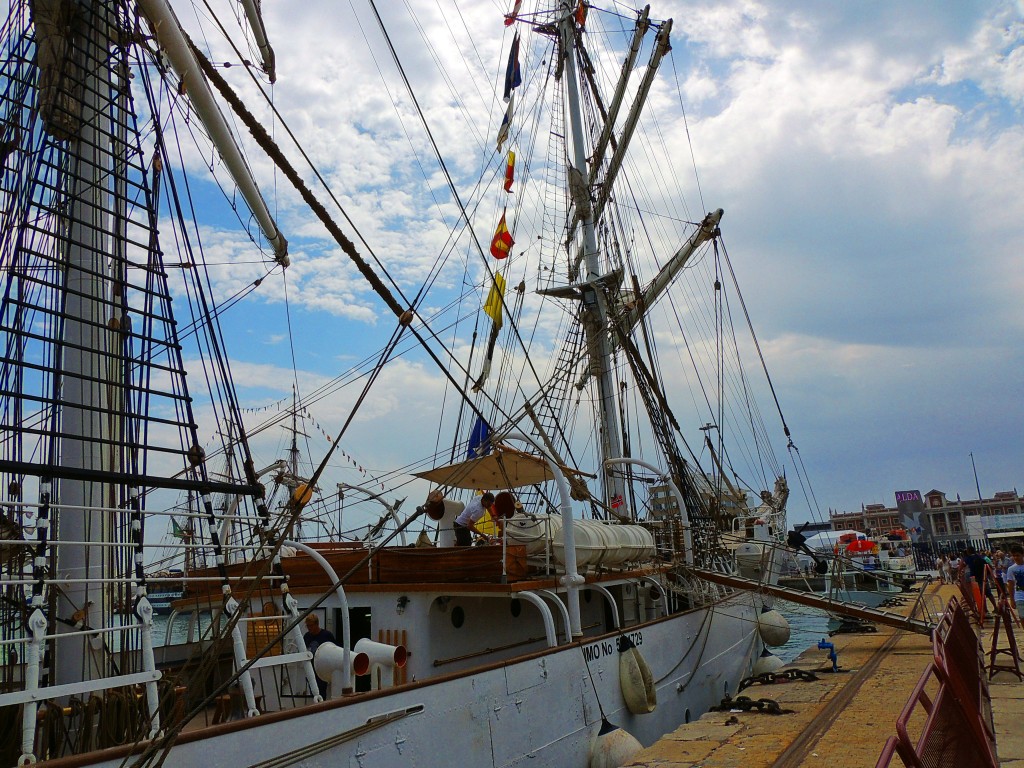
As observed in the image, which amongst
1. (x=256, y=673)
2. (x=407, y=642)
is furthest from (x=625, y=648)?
(x=256, y=673)

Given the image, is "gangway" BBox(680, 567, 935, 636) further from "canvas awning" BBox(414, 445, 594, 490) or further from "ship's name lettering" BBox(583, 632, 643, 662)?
"ship's name lettering" BBox(583, 632, 643, 662)

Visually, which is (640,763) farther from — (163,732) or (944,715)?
(163,732)

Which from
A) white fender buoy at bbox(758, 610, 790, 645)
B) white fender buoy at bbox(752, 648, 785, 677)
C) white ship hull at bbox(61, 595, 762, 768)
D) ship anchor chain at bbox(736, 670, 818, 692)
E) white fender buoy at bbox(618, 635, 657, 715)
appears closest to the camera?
white ship hull at bbox(61, 595, 762, 768)

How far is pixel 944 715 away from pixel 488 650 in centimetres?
672

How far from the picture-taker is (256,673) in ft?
30.4

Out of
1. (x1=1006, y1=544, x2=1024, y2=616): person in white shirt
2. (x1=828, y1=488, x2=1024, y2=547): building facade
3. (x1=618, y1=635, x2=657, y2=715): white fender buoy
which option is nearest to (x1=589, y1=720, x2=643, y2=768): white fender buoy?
(x1=618, y1=635, x2=657, y2=715): white fender buoy

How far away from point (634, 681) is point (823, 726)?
273 cm

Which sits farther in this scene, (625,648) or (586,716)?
(625,648)

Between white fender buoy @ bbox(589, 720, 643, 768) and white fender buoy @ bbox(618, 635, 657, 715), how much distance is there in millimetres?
894

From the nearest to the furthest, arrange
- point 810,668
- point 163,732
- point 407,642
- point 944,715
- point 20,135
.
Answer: point 944,715 → point 163,732 → point 20,135 → point 407,642 → point 810,668

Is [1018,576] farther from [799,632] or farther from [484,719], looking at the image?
[799,632]

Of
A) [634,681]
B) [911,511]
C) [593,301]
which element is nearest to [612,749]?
[634,681]

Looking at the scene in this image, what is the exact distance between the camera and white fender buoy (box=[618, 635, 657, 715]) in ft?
33.2

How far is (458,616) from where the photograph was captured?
10.2m
